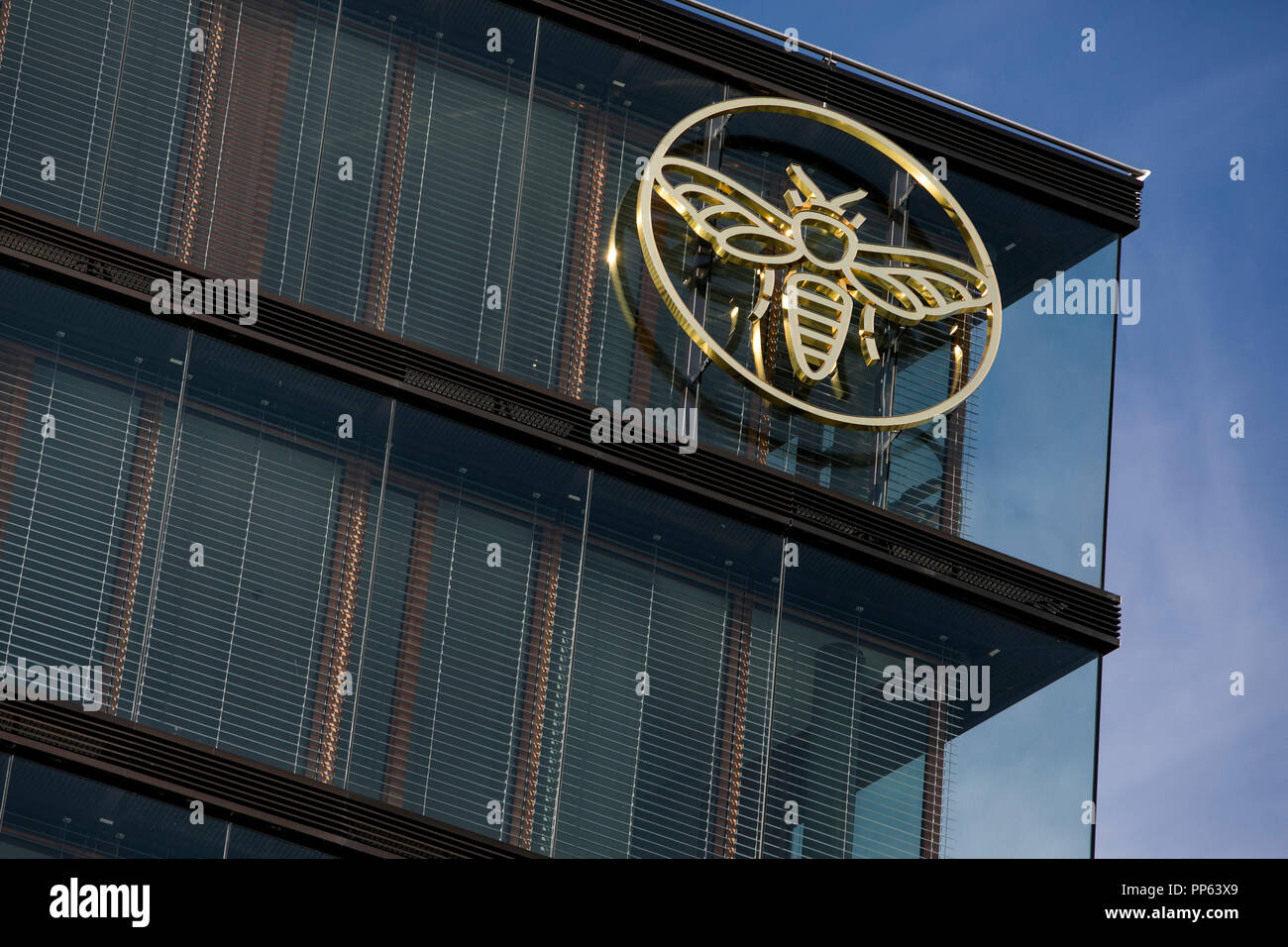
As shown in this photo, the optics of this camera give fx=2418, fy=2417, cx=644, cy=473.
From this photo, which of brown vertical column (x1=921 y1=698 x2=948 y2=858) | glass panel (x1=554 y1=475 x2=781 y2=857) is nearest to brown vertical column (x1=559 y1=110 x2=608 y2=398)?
glass panel (x1=554 y1=475 x2=781 y2=857)

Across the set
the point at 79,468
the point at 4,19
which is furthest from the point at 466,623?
the point at 4,19

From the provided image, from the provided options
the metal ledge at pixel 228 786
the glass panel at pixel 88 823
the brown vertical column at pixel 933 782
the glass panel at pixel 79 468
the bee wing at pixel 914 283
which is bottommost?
the glass panel at pixel 88 823

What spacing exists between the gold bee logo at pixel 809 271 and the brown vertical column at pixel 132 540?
5.70m

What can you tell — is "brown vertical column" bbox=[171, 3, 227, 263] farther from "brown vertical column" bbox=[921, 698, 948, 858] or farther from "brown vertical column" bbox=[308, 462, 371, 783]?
"brown vertical column" bbox=[921, 698, 948, 858]

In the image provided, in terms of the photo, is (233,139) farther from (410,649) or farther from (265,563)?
(410,649)

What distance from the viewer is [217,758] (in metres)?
21.2

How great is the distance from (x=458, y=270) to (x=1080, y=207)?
7895mm

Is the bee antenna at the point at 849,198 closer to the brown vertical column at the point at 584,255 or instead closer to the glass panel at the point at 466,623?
the brown vertical column at the point at 584,255

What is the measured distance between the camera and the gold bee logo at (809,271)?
25594 mm

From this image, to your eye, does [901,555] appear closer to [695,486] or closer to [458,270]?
[695,486]

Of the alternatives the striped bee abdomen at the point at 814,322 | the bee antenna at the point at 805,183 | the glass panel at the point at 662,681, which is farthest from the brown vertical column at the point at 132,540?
the bee antenna at the point at 805,183

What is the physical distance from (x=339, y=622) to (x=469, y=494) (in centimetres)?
224

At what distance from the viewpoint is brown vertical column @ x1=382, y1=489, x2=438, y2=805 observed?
22078mm

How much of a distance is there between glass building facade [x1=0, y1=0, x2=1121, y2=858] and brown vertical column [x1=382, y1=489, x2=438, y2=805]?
0.03 m
